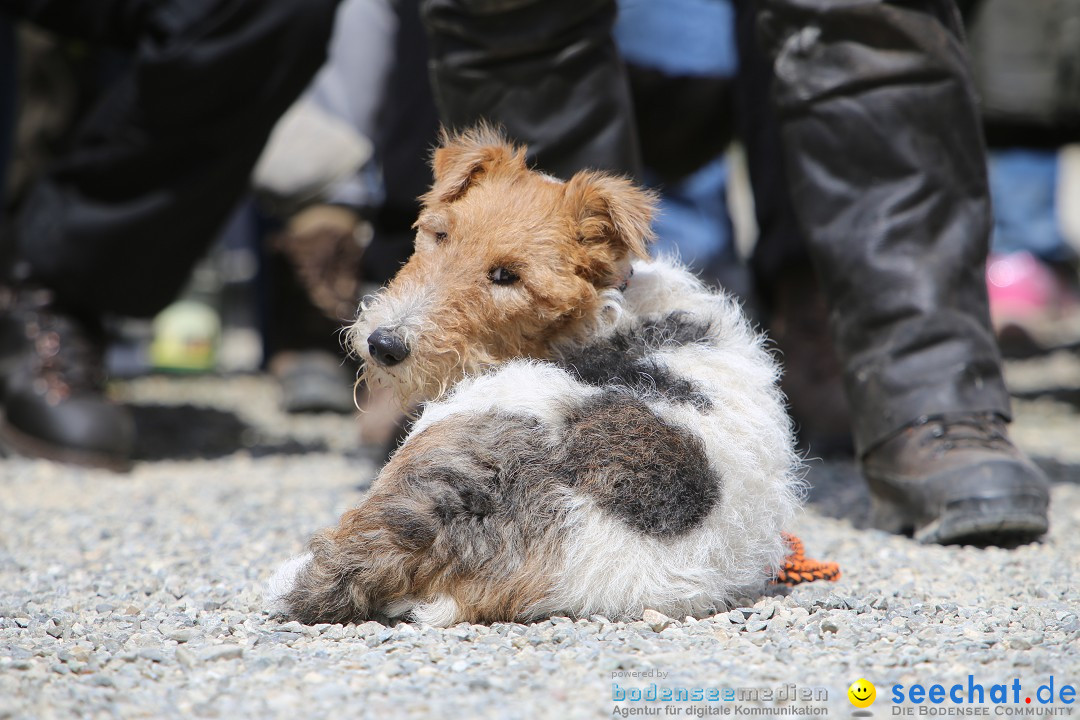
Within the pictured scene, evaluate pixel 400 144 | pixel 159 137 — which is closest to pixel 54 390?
pixel 159 137

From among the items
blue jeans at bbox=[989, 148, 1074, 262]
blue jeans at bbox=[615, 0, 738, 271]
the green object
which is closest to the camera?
blue jeans at bbox=[615, 0, 738, 271]

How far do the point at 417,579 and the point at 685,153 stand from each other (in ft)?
12.0

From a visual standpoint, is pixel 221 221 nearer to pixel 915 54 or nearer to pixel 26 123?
pixel 26 123

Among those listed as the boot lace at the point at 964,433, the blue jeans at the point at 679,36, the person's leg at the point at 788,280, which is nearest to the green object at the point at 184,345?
the blue jeans at the point at 679,36

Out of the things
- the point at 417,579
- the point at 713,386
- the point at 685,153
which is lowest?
the point at 685,153

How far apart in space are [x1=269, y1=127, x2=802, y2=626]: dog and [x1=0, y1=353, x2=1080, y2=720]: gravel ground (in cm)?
10

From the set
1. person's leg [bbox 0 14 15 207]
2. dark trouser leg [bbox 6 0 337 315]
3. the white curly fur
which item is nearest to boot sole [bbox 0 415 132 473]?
dark trouser leg [bbox 6 0 337 315]

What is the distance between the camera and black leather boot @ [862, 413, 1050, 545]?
9.18ft

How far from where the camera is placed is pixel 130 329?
358 inches

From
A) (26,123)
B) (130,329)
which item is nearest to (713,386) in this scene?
(26,123)

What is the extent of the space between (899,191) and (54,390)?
3458 millimetres

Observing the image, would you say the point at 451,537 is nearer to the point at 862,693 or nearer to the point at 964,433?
the point at 862,693

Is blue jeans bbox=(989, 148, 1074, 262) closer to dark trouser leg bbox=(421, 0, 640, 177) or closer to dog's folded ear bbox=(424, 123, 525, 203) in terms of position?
dark trouser leg bbox=(421, 0, 640, 177)

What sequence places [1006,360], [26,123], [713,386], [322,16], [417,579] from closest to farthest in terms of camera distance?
[417,579]
[713,386]
[322,16]
[26,123]
[1006,360]
